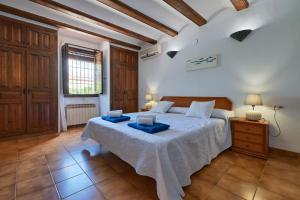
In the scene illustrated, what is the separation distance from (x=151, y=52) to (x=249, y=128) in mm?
3390

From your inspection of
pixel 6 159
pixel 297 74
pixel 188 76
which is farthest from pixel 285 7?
pixel 6 159

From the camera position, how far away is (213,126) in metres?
2.24

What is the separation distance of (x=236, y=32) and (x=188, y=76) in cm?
137

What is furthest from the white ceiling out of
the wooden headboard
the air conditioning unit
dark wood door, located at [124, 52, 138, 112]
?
the wooden headboard

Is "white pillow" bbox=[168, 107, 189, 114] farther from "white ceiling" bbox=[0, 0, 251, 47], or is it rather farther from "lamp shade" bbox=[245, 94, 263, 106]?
"white ceiling" bbox=[0, 0, 251, 47]

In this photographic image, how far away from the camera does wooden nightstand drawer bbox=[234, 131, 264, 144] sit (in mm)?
2338

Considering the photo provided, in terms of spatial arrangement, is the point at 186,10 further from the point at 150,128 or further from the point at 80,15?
the point at 150,128

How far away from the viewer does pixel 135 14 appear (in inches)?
116

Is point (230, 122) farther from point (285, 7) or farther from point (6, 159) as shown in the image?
point (6, 159)

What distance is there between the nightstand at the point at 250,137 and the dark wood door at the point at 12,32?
4.60 m

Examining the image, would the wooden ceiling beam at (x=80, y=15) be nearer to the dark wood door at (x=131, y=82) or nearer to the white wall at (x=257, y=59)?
the dark wood door at (x=131, y=82)

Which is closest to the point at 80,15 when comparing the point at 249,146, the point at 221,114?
the point at 221,114

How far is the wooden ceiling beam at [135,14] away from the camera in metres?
2.57

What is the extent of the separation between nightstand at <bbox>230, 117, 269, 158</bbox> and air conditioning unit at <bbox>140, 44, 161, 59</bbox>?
2902mm
